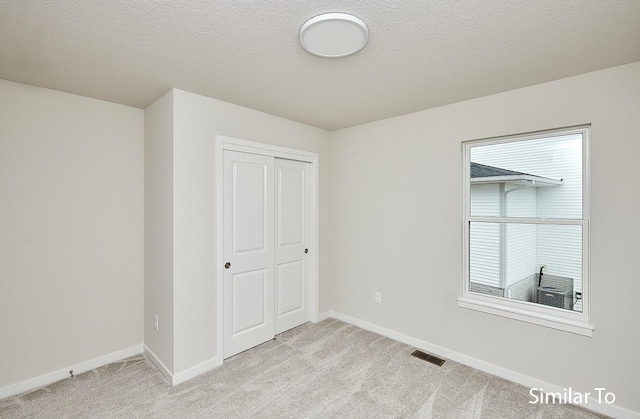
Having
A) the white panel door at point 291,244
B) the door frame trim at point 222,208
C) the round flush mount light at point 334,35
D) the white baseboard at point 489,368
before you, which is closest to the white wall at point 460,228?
the white baseboard at point 489,368

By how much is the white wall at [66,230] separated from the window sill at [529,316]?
3.28 meters

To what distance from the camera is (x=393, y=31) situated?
5.40ft

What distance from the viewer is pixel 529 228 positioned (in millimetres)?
2520

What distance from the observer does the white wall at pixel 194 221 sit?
249cm

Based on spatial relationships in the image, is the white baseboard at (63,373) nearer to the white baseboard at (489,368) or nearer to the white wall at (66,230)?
the white wall at (66,230)

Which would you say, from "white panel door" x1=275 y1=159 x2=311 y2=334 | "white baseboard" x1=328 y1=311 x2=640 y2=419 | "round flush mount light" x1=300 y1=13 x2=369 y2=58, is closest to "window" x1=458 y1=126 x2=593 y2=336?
"white baseboard" x1=328 y1=311 x2=640 y2=419

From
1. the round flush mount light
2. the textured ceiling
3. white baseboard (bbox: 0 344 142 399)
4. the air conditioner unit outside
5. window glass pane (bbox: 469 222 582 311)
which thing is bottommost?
white baseboard (bbox: 0 344 142 399)

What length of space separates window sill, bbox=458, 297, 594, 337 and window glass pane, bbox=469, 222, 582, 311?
107mm

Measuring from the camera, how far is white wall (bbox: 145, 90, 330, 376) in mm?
2486

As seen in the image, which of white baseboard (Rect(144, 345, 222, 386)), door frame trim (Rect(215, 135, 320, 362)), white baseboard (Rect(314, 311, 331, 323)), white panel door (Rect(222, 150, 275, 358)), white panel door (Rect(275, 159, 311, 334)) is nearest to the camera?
white baseboard (Rect(144, 345, 222, 386))

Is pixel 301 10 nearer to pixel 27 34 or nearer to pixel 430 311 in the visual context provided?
pixel 27 34

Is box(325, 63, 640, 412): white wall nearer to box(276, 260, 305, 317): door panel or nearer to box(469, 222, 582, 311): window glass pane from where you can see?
box(469, 222, 582, 311): window glass pane

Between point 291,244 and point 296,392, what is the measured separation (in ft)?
5.19

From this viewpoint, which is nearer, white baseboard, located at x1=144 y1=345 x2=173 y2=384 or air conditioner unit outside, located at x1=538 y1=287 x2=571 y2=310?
air conditioner unit outside, located at x1=538 y1=287 x2=571 y2=310
